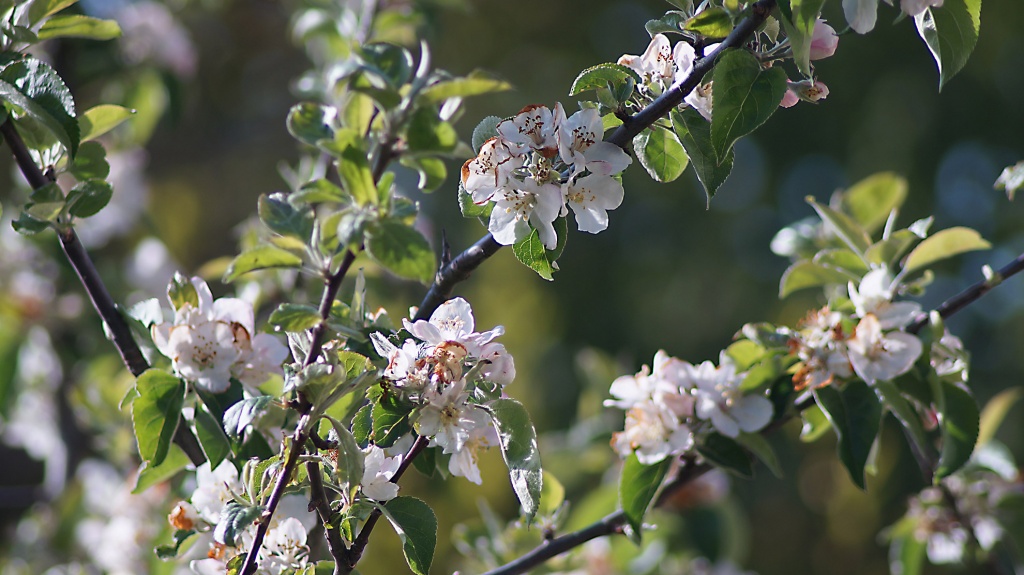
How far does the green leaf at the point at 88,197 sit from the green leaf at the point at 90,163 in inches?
1.8

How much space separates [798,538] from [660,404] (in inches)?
189

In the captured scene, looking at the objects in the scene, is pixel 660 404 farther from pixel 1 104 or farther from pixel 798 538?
pixel 798 538

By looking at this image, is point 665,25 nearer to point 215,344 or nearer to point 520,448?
point 520,448

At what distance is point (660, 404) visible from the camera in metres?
1.14

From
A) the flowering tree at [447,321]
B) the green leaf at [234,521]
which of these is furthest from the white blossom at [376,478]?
the green leaf at [234,521]

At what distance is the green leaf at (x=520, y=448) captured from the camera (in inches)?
33.2

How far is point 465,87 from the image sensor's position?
84 cm

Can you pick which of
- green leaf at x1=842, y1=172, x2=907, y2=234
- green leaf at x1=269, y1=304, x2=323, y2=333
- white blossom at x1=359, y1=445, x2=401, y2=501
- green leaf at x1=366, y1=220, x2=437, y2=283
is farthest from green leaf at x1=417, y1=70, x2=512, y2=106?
green leaf at x1=842, y1=172, x2=907, y2=234

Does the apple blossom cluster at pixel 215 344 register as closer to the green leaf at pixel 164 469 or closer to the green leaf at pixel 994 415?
the green leaf at pixel 164 469

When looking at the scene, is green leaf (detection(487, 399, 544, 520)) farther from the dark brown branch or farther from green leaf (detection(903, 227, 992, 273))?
green leaf (detection(903, 227, 992, 273))

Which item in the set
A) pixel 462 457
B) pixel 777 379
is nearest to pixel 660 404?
pixel 777 379

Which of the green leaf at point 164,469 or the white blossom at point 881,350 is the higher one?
the white blossom at point 881,350

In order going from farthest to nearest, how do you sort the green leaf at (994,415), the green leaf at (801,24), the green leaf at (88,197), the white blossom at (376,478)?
the green leaf at (994,415), the green leaf at (88,197), the white blossom at (376,478), the green leaf at (801,24)

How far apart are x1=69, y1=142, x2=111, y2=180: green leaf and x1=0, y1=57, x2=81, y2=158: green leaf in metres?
0.13
